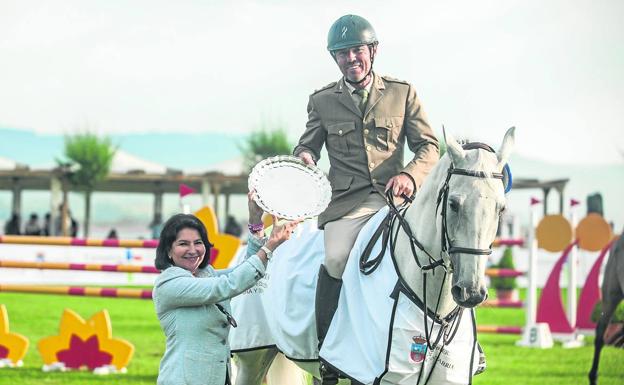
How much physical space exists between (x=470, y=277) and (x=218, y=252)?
234 inches

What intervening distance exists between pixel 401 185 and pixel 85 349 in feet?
18.3

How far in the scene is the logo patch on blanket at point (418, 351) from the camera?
4570 millimetres

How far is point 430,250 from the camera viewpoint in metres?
4.57

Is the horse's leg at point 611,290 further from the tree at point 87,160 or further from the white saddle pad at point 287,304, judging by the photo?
the tree at point 87,160

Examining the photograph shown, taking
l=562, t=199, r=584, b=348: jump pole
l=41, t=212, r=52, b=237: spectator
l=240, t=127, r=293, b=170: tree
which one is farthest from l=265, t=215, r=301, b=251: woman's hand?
l=240, t=127, r=293, b=170: tree

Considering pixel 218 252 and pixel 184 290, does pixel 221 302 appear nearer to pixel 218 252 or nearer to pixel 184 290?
pixel 184 290

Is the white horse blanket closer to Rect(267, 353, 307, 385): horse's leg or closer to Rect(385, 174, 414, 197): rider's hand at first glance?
Rect(385, 174, 414, 197): rider's hand

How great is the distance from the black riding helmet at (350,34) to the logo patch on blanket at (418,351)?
1.58 metres

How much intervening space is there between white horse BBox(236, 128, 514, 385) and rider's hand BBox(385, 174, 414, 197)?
13 centimetres

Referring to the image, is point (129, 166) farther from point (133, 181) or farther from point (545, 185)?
point (545, 185)

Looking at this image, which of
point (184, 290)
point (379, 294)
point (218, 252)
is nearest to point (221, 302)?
point (184, 290)

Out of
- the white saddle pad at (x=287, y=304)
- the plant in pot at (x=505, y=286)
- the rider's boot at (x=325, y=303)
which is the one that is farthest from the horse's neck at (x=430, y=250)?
the plant in pot at (x=505, y=286)

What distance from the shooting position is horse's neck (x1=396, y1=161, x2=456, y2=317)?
4.55 metres

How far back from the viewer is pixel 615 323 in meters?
11.3
